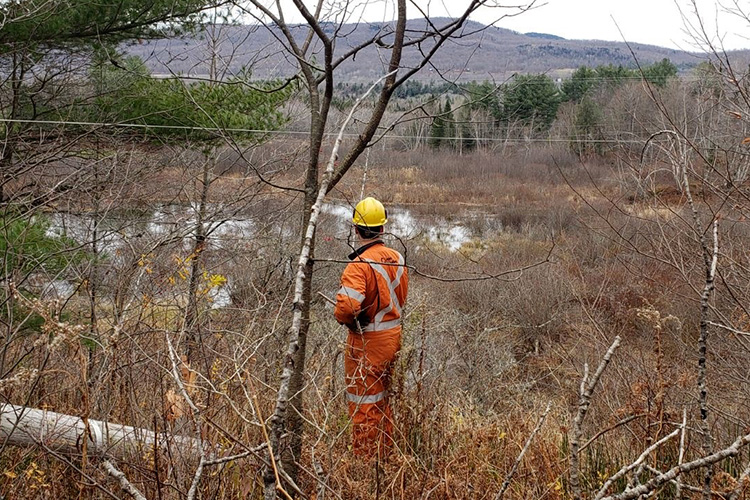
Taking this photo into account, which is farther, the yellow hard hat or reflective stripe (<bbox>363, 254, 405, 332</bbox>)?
the yellow hard hat

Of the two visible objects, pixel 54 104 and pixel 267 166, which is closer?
pixel 54 104

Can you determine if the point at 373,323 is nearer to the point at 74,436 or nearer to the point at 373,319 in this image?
the point at 373,319

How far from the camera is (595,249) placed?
16797 millimetres

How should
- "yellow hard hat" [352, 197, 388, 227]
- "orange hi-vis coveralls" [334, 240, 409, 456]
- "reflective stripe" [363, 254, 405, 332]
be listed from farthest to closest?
1. "yellow hard hat" [352, 197, 388, 227]
2. "reflective stripe" [363, 254, 405, 332]
3. "orange hi-vis coveralls" [334, 240, 409, 456]

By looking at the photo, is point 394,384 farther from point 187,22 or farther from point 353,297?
point 187,22

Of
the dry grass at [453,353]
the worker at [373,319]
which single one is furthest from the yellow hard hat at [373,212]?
the dry grass at [453,353]

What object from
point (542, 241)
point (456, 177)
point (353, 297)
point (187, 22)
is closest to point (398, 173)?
point (456, 177)

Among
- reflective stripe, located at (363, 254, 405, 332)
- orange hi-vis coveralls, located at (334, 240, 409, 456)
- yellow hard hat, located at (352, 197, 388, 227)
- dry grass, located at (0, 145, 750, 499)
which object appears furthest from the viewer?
yellow hard hat, located at (352, 197, 388, 227)

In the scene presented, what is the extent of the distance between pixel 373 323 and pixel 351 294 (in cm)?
40

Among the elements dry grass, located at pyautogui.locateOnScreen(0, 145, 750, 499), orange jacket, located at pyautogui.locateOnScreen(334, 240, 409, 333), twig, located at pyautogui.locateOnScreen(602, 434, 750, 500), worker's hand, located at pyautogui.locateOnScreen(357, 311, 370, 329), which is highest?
twig, located at pyautogui.locateOnScreen(602, 434, 750, 500)

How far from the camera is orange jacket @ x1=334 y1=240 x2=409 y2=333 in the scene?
371 cm

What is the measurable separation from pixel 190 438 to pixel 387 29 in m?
2.11

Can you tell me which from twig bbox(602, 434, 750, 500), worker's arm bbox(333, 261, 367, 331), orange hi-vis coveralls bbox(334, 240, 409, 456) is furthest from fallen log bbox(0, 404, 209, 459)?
twig bbox(602, 434, 750, 500)

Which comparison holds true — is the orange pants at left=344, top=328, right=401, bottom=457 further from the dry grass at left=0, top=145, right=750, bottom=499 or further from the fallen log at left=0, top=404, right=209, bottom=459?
the fallen log at left=0, top=404, right=209, bottom=459
